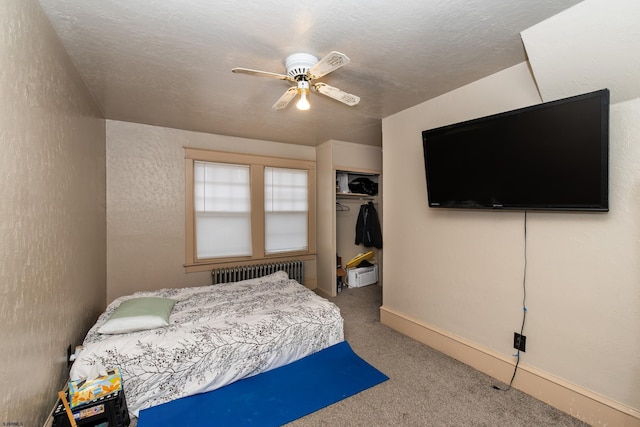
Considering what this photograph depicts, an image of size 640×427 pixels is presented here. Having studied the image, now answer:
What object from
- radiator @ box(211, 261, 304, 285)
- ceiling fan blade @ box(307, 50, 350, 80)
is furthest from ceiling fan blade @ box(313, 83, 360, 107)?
radiator @ box(211, 261, 304, 285)

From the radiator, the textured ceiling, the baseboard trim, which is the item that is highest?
the textured ceiling

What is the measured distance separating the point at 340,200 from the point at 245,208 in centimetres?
169

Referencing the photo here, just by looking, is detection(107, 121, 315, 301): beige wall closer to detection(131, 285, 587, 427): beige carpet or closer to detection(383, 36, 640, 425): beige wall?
detection(131, 285, 587, 427): beige carpet

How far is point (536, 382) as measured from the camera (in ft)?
6.14

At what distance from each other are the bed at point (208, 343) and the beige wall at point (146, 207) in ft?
2.50

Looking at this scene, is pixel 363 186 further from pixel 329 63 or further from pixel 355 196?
pixel 329 63

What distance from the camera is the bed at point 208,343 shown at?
1.76 m

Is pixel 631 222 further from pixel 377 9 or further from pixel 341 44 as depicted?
pixel 341 44

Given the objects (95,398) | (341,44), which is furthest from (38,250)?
(341,44)

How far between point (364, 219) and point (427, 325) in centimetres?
225

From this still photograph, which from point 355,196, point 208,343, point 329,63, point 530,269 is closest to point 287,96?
point 329,63

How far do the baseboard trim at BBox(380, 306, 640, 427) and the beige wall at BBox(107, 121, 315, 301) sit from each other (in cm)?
297

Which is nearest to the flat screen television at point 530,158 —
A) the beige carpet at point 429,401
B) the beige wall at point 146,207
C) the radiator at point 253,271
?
the beige carpet at point 429,401

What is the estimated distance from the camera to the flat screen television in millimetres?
1518
